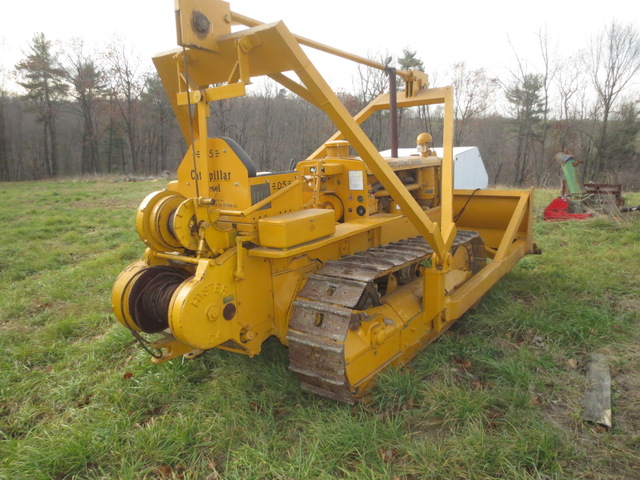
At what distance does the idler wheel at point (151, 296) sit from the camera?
10.1 feet

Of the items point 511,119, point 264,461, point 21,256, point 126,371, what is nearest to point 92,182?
point 21,256

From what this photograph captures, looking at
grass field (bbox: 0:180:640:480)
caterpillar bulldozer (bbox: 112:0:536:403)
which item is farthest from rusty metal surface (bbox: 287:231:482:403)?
grass field (bbox: 0:180:640:480)

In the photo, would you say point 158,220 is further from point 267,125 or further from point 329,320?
point 267,125

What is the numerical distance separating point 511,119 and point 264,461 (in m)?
36.4

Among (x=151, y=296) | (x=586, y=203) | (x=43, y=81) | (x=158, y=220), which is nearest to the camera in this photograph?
(x=158, y=220)

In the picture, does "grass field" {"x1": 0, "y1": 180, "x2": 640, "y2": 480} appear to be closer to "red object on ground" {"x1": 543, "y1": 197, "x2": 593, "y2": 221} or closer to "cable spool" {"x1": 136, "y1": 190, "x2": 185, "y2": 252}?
"cable spool" {"x1": 136, "y1": 190, "x2": 185, "y2": 252}

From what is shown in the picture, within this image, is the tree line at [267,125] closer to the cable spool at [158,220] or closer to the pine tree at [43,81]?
the pine tree at [43,81]

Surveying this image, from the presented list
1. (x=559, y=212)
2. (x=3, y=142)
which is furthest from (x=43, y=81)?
(x=559, y=212)

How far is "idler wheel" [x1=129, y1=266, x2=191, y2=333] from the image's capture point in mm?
3092

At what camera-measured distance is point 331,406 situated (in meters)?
3.21

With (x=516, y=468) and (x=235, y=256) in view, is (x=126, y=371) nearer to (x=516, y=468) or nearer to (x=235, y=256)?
(x=235, y=256)

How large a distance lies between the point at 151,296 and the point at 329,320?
1.34 m

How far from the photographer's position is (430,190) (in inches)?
217

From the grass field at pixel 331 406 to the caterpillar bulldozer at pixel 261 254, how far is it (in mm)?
323
